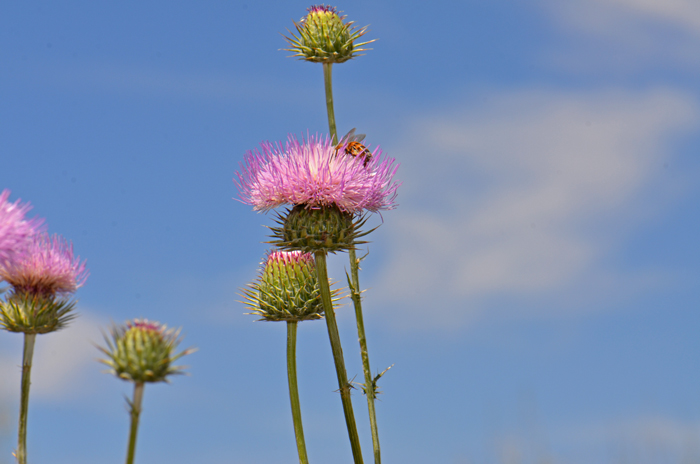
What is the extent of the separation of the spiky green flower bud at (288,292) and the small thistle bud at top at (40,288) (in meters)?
2.43

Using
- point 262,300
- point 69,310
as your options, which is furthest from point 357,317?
point 69,310

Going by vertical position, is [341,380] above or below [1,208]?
below

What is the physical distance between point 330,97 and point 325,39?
105cm

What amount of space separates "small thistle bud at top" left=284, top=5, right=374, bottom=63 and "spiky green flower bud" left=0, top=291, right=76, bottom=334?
492cm

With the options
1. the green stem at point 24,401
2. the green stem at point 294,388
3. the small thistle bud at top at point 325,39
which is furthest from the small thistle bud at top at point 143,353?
the small thistle bud at top at point 325,39

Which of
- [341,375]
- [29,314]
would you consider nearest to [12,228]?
[29,314]

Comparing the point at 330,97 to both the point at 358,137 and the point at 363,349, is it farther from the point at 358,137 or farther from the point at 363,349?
the point at 363,349

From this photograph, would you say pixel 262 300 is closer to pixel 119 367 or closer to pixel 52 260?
pixel 52 260

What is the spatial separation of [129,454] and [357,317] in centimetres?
476

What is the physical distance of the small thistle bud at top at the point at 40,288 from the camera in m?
6.94

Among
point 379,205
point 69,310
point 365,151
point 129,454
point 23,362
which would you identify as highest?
point 365,151

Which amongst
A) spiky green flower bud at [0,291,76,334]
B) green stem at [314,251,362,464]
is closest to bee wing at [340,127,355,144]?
green stem at [314,251,362,464]

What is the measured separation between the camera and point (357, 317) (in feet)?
29.5

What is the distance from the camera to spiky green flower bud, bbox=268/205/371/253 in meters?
8.07
